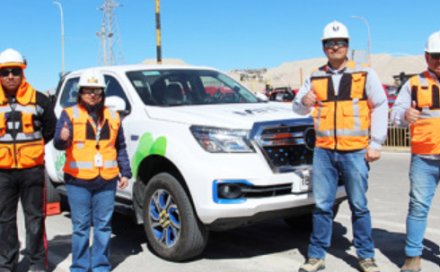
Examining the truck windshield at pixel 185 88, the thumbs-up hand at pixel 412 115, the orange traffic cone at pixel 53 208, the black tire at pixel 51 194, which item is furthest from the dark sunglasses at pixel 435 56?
the orange traffic cone at pixel 53 208

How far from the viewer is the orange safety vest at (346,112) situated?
4512 millimetres

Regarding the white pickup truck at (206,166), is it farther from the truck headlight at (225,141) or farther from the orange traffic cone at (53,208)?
the orange traffic cone at (53,208)

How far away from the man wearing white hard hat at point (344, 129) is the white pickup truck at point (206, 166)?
0.81ft

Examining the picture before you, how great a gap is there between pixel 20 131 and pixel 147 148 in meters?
1.15

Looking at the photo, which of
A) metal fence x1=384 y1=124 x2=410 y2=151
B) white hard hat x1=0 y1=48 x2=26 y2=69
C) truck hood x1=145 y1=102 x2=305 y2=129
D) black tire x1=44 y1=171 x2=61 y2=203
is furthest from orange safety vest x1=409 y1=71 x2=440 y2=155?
metal fence x1=384 y1=124 x2=410 y2=151

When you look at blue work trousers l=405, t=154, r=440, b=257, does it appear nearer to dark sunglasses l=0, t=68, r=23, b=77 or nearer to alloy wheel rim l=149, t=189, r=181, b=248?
alloy wheel rim l=149, t=189, r=181, b=248

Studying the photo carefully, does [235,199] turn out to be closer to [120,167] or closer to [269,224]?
[120,167]

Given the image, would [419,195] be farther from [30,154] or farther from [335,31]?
[30,154]

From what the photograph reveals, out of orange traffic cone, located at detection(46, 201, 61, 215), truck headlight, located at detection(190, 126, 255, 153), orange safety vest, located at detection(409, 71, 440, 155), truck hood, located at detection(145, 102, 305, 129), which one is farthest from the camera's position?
orange traffic cone, located at detection(46, 201, 61, 215)

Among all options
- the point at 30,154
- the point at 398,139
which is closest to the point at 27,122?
the point at 30,154

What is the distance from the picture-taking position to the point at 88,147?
4.43m

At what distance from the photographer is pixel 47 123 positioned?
4711 millimetres

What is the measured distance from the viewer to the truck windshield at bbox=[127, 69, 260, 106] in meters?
5.79

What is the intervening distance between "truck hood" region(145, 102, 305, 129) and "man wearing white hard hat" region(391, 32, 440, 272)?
3.22 feet
